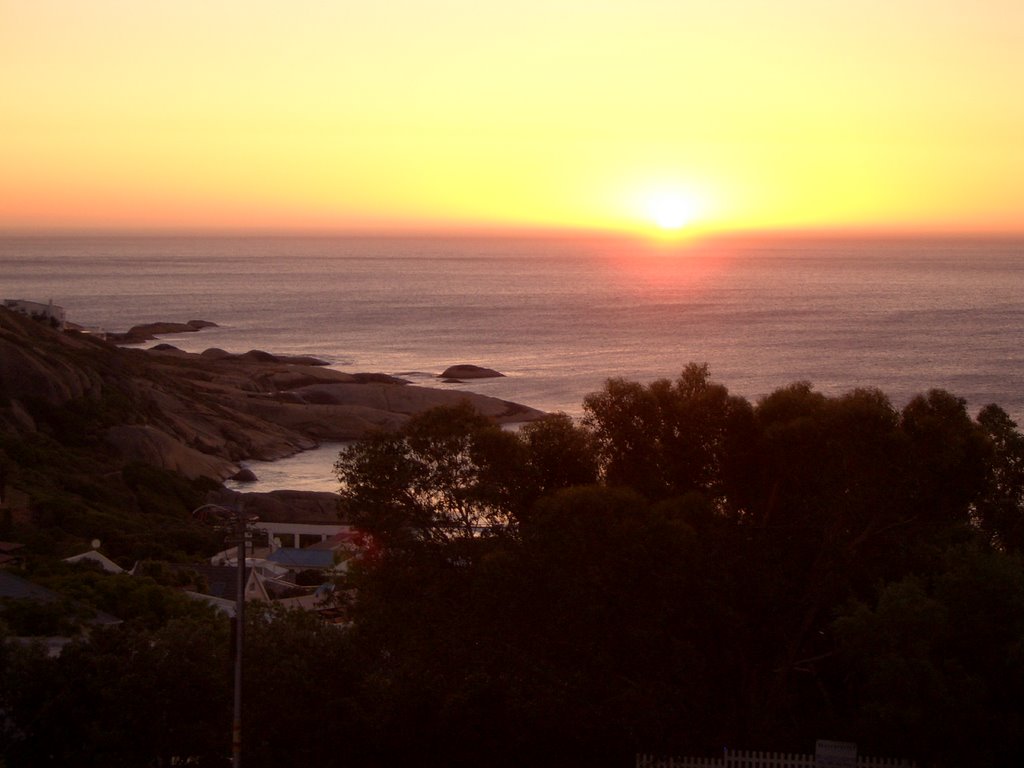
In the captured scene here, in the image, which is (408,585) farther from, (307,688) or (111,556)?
(111,556)

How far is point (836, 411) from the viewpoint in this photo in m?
14.8

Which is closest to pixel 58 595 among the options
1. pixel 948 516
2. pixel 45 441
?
pixel 948 516

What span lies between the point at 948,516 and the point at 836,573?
1.64 m

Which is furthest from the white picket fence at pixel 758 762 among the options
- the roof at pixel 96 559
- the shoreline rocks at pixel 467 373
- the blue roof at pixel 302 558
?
→ the shoreline rocks at pixel 467 373

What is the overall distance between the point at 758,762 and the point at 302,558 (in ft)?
67.7

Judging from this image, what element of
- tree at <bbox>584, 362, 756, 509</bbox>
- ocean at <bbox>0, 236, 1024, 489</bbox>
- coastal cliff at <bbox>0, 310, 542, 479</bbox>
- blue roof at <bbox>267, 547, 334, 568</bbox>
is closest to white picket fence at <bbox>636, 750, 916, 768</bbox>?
tree at <bbox>584, 362, 756, 509</bbox>

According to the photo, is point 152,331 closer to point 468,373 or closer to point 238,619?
point 468,373

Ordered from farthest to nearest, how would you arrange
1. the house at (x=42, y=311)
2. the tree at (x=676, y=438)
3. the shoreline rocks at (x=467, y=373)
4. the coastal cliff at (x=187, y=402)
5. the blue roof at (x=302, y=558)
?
the shoreline rocks at (x=467, y=373), the house at (x=42, y=311), the coastal cliff at (x=187, y=402), the blue roof at (x=302, y=558), the tree at (x=676, y=438)

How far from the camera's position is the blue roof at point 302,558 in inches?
1260

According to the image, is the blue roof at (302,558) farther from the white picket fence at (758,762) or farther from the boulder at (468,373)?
the boulder at (468,373)

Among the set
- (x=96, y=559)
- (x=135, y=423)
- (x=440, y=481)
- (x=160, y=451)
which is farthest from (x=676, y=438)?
(x=135, y=423)

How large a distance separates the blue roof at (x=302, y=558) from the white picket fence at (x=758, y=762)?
1875cm

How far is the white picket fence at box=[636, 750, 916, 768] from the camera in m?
13.3

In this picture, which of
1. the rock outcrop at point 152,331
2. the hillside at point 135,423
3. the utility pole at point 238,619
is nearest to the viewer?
the utility pole at point 238,619
